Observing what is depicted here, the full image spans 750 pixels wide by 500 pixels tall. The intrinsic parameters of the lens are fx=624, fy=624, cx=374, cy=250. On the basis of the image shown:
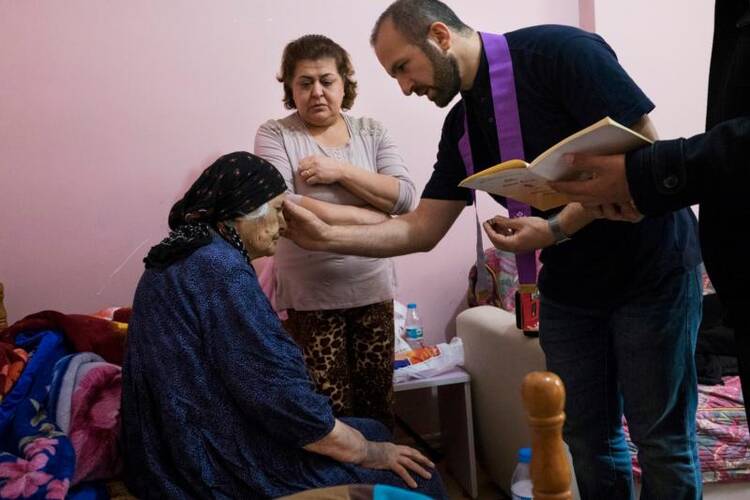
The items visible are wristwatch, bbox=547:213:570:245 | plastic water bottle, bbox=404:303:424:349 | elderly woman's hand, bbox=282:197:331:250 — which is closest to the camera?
wristwatch, bbox=547:213:570:245

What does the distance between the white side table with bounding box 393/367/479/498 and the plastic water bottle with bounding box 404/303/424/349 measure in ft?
0.70

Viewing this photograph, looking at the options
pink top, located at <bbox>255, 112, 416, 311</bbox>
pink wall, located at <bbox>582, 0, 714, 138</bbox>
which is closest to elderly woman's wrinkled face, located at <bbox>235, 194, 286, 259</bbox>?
pink top, located at <bbox>255, 112, 416, 311</bbox>

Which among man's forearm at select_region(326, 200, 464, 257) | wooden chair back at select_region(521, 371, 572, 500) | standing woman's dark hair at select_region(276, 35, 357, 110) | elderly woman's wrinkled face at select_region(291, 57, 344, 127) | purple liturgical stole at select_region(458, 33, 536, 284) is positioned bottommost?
wooden chair back at select_region(521, 371, 572, 500)

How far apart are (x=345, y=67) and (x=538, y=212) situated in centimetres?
92

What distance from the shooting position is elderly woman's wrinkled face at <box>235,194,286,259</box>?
4.87 ft

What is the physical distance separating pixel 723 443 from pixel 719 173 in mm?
1341

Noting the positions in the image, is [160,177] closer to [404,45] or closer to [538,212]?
[404,45]

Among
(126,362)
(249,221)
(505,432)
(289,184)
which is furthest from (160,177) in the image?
(505,432)


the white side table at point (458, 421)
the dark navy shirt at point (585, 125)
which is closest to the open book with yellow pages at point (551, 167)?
the dark navy shirt at point (585, 125)

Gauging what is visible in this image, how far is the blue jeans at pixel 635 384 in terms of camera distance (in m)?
1.25

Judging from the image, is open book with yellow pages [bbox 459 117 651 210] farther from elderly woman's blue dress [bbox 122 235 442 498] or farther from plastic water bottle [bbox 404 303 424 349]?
plastic water bottle [bbox 404 303 424 349]

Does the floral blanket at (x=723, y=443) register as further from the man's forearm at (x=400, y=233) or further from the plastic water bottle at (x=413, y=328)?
Answer: the plastic water bottle at (x=413, y=328)

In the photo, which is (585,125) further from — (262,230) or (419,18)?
(262,230)

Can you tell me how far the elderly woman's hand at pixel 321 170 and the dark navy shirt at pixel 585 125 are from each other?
1.71 ft
